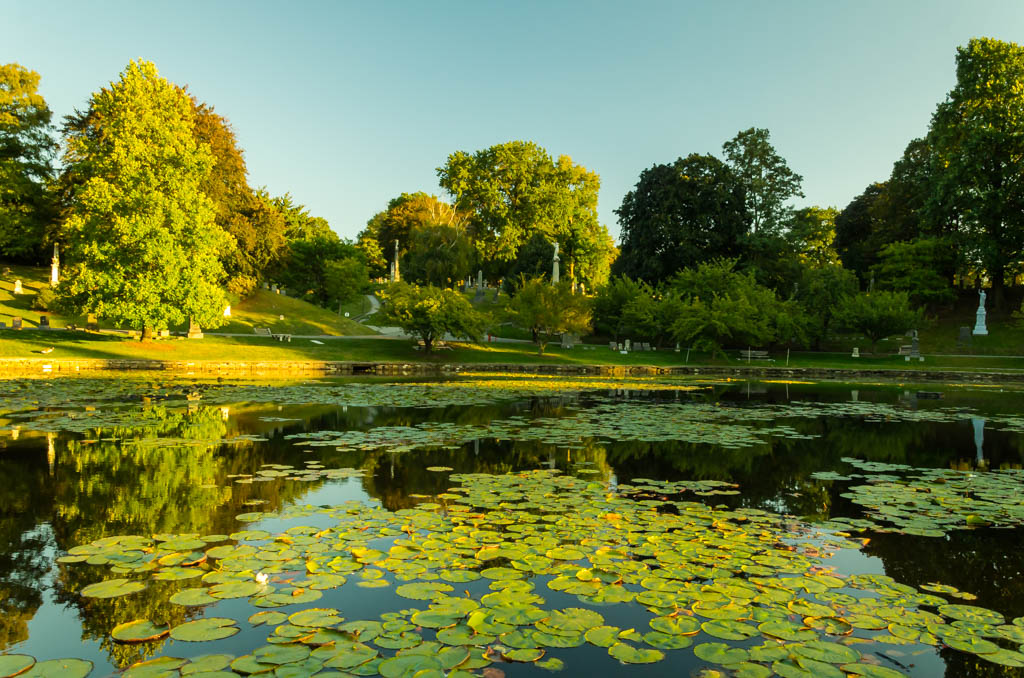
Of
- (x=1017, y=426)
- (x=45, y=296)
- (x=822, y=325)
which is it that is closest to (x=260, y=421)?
(x=1017, y=426)

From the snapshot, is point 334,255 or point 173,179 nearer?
point 173,179

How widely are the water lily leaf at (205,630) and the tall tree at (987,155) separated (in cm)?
5839

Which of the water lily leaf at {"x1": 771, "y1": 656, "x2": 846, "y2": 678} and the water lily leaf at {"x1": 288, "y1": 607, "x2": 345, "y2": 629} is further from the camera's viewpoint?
the water lily leaf at {"x1": 288, "y1": 607, "x2": 345, "y2": 629}

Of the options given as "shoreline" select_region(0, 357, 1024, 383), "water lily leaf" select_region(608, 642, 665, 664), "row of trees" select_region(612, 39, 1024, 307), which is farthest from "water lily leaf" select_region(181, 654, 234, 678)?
"row of trees" select_region(612, 39, 1024, 307)

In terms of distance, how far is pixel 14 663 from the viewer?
12.7 ft

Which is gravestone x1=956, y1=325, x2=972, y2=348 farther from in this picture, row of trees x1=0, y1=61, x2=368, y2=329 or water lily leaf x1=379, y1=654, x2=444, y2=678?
water lily leaf x1=379, y1=654, x2=444, y2=678

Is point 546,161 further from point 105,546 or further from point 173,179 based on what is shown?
point 105,546

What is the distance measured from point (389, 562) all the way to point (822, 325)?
46.5m

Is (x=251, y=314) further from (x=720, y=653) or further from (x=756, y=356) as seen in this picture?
(x=720, y=653)

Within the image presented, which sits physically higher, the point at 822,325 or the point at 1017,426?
the point at 822,325

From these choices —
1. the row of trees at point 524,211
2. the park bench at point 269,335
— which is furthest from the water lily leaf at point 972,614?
the row of trees at point 524,211

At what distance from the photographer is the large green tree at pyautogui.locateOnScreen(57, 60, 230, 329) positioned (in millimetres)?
31750

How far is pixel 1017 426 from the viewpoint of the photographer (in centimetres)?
1666

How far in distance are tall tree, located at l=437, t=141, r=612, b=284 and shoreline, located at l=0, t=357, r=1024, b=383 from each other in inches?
1204
